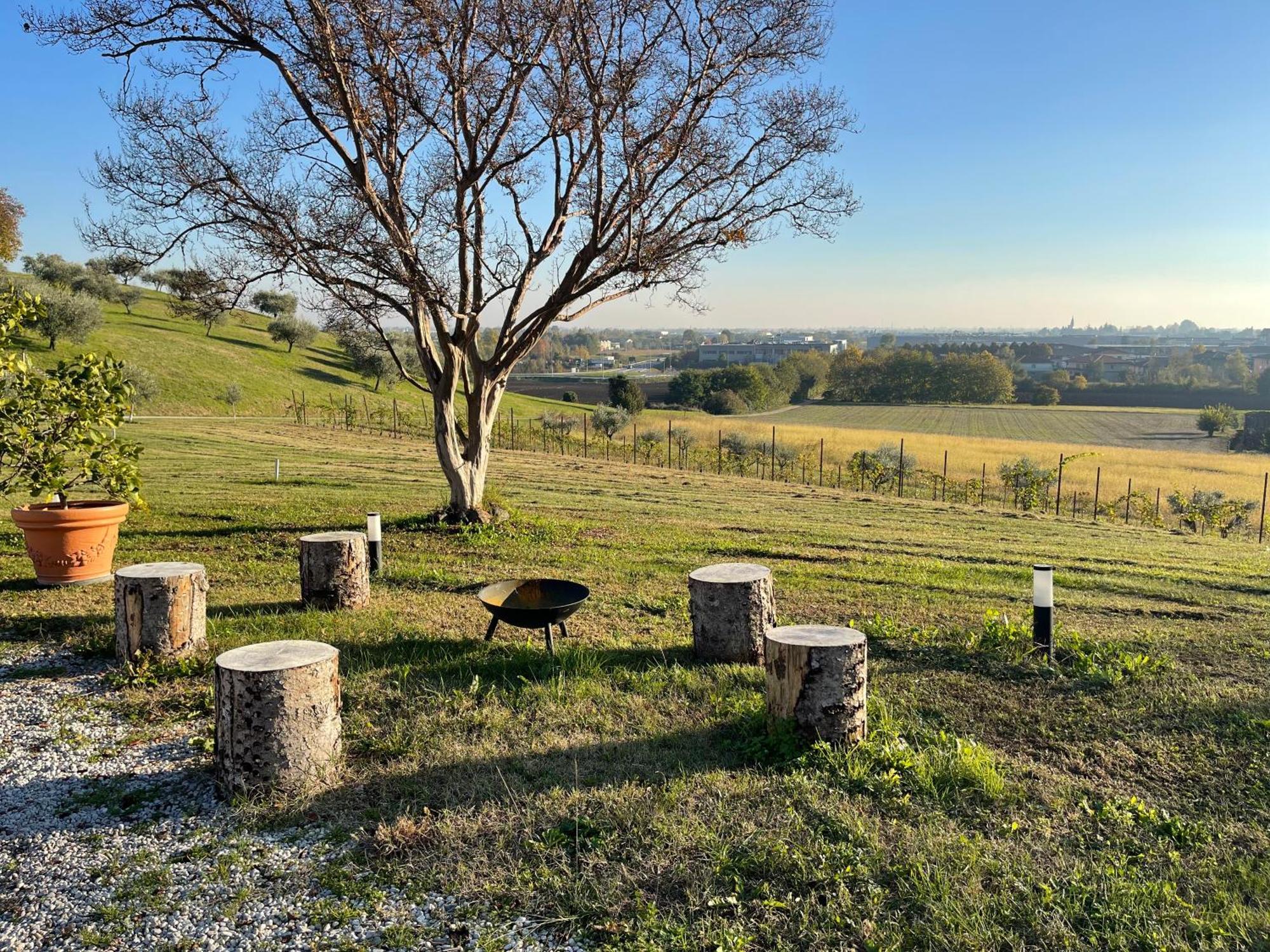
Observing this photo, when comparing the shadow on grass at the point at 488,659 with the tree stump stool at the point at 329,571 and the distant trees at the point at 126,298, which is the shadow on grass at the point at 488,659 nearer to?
the tree stump stool at the point at 329,571

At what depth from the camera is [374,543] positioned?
820 centimetres

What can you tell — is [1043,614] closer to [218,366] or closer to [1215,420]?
[218,366]

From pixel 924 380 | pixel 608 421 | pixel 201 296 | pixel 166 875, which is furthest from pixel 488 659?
pixel 924 380

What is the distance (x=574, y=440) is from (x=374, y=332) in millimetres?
22170

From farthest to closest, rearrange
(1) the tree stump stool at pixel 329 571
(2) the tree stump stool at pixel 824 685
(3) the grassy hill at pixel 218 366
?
(3) the grassy hill at pixel 218 366
(1) the tree stump stool at pixel 329 571
(2) the tree stump stool at pixel 824 685

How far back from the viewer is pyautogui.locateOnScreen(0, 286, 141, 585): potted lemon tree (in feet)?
23.5

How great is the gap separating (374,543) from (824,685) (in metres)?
5.38

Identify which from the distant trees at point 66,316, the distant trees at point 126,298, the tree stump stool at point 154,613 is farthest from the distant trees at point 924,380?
the tree stump stool at point 154,613

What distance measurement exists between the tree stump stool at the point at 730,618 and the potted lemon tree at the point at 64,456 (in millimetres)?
5352

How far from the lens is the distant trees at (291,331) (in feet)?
199

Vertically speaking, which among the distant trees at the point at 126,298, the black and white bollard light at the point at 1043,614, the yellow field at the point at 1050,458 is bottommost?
the yellow field at the point at 1050,458

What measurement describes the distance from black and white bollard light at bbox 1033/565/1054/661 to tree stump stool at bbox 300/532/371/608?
5295 millimetres

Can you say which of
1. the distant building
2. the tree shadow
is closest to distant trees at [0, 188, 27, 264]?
the tree shadow

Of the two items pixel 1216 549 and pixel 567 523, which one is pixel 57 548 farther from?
pixel 1216 549
